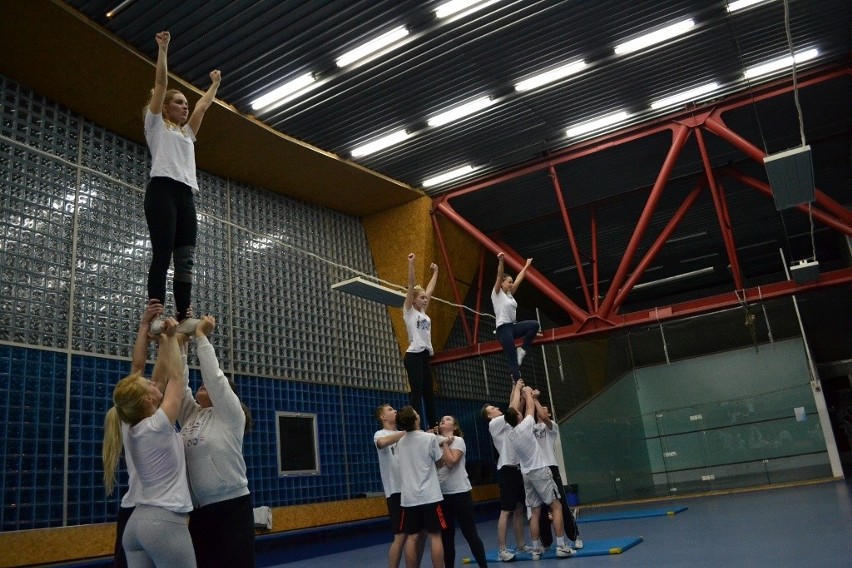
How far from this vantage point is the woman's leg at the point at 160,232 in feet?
12.4

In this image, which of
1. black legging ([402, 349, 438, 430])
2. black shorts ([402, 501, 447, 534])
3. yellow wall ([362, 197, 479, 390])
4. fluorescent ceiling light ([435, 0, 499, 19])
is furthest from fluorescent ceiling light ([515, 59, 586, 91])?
black shorts ([402, 501, 447, 534])

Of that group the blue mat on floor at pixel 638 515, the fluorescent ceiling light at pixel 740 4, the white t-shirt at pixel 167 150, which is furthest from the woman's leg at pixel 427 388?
the fluorescent ceiling light at pixel 740 4

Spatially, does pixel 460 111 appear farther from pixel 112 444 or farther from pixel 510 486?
pixel 112 444

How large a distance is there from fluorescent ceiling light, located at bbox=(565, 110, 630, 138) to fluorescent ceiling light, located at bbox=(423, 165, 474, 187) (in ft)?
6.82

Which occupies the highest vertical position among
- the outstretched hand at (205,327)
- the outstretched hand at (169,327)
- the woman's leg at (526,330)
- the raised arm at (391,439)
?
the woman's leg at (526,330)

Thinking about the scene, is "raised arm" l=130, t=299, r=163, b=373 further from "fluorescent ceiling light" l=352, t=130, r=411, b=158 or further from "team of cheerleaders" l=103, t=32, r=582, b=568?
"fluorescent ceiling light" l=352, t=130, r=411, b=158

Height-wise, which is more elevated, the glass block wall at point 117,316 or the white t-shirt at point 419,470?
the glass block wall at point 117,316

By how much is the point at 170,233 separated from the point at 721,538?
6137 millimetres

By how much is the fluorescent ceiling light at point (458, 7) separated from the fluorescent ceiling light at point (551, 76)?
2.00 m

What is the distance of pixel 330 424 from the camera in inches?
456

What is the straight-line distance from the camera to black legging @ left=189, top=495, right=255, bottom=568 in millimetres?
3002

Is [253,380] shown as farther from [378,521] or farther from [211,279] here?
[378,521]

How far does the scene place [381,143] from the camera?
11508mm

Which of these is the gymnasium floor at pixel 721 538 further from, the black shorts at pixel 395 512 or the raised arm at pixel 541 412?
the black shorts at pixel 395 512
